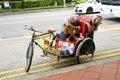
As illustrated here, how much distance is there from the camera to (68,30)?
263 inches

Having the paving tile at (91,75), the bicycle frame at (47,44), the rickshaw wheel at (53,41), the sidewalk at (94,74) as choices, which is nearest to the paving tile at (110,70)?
the sidewalk at (94,74)

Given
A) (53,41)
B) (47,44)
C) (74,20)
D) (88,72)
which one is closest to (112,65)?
(88,72)

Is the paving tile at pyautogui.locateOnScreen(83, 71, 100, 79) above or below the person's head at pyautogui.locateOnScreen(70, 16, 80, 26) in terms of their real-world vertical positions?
below

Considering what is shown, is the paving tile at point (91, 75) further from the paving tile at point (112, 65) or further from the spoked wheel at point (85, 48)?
the spoked wheel at point (85, 48)

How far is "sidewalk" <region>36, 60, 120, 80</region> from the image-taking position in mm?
5621

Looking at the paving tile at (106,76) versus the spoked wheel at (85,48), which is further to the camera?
the spoked wheel at (85,48)

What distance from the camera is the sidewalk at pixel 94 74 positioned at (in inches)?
221

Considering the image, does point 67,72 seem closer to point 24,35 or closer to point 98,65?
point 98,65

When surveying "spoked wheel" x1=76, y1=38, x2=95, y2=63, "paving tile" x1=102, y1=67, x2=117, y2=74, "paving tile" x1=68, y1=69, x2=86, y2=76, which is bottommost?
"paving tile" x1=68, y1=69, x2=86, y2=76

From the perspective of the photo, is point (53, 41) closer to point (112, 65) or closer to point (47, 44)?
point (47, 44)

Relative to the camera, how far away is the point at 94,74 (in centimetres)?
580

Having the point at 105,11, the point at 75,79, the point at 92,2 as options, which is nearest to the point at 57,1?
the point at 92,2

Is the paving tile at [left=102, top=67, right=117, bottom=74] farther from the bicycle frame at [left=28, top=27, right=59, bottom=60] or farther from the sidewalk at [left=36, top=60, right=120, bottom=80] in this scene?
the bicycle frame at [left=28, top=27, right=59, bottom=60]

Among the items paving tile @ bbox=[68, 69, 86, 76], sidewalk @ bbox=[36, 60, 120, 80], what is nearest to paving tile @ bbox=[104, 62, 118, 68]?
sidewalk @ bbox=[36, 60, 120, 80]
